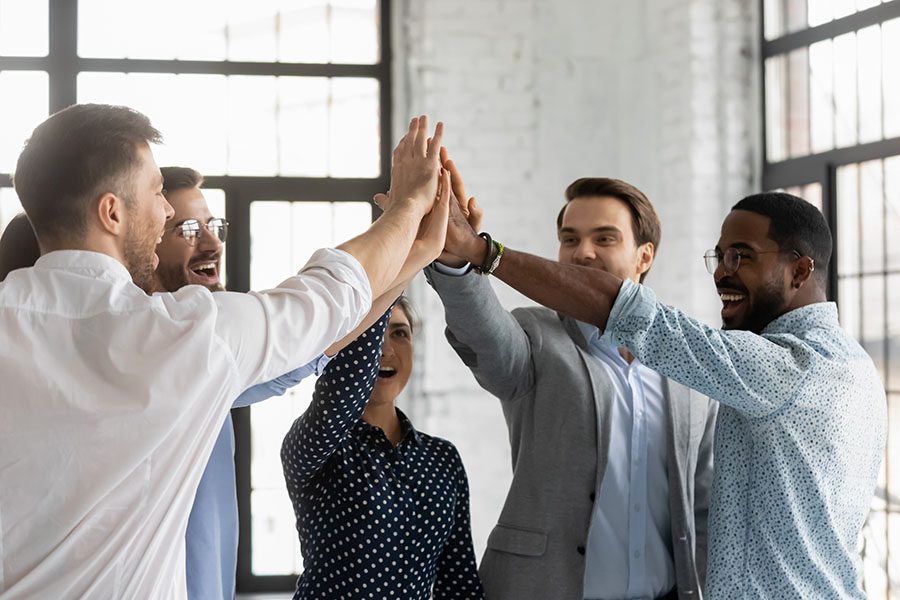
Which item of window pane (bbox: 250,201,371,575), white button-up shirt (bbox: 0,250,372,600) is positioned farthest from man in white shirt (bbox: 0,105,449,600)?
window pane (bbox: 250,201,371,575)

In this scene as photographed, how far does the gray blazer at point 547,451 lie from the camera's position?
7.12ft

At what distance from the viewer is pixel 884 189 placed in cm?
414

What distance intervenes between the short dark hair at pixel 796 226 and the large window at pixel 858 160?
2.06 metres

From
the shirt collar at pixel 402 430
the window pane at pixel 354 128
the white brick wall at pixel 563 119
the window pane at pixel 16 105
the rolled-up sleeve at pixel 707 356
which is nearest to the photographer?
the rolled-up sleeve at pixel 707 356

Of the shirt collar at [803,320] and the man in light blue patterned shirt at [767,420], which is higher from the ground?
the shirt collar at [803,320]

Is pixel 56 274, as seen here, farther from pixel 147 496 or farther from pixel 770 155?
pixel 770 155

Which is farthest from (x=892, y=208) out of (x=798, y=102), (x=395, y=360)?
(x=395, y=360)

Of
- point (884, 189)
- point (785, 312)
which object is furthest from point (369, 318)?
point (884, 189)

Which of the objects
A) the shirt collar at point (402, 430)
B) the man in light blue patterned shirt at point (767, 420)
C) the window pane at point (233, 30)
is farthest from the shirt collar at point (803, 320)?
the window pane at point (233, 30)

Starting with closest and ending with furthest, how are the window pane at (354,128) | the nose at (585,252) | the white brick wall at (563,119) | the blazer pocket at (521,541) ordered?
1. the blazer pocket at (521,541)
2. the nose at (585,252)
3. the white brick wall at (563,119)
4. the window pane at (354,128)

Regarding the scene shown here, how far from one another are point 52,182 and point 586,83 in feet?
12.7

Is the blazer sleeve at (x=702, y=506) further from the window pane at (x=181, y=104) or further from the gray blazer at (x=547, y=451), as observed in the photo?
the window pane at (x=181, y=104)


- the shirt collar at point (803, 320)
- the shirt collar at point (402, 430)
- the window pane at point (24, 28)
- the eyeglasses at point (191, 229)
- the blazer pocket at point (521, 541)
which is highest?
→ the window pane at point (24, 28)

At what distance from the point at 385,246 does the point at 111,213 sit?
0.39 m
